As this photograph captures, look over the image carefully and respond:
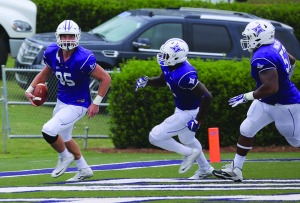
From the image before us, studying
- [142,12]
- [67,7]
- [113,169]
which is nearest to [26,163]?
[113,169]

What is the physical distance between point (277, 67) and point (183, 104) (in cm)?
117

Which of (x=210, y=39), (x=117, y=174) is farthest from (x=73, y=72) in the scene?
(x=210, y=39)

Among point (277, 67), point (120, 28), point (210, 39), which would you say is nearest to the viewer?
point (277, 67)

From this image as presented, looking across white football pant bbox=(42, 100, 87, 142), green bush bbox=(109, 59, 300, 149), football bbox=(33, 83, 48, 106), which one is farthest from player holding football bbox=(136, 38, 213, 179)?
green bush bbox=(109, 59, 300, 149)

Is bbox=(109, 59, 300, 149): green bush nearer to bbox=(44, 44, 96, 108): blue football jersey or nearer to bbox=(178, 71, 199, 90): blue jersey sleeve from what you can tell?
bbox=(44, 44, 96, 108): blue football jersey

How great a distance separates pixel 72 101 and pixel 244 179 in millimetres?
2190

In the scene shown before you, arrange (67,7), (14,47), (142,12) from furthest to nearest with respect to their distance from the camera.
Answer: (67,7) < (14,47) < (142,12)

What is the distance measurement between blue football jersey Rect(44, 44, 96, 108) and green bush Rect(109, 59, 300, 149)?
137 inches

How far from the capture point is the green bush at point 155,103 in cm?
1463

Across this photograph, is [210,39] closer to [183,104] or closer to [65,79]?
[183,104]

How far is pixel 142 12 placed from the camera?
18.1m

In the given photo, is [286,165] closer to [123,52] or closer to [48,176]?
[48,176]

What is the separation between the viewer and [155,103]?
14.7m

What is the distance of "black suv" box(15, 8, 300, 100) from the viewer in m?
17.0
